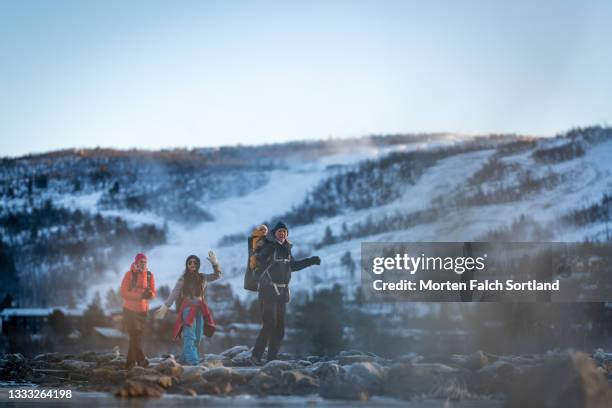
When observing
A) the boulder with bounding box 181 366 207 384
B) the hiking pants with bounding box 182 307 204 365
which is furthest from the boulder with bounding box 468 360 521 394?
the hiking pants with bounding box 182 307 204 365

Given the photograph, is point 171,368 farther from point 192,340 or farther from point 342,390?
point 342,390

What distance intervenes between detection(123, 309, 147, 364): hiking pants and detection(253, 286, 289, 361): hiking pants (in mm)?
2226

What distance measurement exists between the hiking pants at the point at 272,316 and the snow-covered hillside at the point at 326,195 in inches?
1758

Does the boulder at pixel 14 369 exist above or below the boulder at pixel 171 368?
below

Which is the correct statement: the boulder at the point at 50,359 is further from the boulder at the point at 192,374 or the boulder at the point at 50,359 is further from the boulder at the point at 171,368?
the boulder at the point at 192,374

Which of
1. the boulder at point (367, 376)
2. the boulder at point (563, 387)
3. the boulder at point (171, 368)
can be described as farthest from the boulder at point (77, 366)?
the boulder at point (563, 387)

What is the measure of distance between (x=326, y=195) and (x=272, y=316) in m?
93.0

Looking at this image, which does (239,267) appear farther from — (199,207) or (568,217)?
(199,207)

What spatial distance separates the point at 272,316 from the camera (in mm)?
19188

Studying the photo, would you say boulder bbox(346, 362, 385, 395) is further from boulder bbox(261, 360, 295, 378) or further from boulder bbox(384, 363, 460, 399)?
boulder bbox(261, 360, 295, 378)

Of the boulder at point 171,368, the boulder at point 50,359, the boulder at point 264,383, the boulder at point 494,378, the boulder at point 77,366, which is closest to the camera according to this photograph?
the boulder at point 264,383

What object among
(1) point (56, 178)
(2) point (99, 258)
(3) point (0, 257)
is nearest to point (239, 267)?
(2) point (99, 258)

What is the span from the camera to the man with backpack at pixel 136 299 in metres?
18.5

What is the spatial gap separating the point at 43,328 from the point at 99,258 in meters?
27.9
